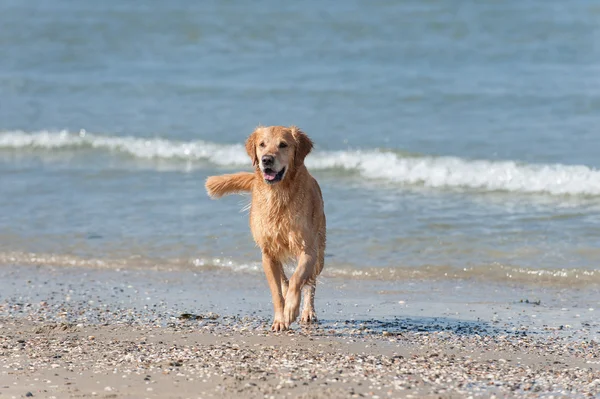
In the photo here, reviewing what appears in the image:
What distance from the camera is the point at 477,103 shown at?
15906 millimetres

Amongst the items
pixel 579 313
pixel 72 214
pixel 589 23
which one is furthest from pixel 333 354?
pixel 589 23

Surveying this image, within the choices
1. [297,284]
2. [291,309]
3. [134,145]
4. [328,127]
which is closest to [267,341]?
[291,309]

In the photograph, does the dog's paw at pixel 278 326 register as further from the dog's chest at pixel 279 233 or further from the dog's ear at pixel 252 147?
the dog's ear at pixel 252 147

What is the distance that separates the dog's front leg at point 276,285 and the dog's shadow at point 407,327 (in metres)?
0.21

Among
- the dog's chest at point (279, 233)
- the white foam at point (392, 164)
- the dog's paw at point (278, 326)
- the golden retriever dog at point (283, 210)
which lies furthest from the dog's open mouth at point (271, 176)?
the white foam at point (392, 164)

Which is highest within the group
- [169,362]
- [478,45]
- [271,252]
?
[478,45]

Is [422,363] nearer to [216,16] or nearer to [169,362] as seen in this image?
[169,362]

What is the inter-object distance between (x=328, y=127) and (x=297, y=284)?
8912 millimetres

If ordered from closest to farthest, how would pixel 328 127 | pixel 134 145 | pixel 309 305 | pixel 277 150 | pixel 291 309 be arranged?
pixel 291 309 → pixel 277 150 → pixel 309 305 → pixel 134 145 → pixel 328 127

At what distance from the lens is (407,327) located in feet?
20.9

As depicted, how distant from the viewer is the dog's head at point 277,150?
643 cm

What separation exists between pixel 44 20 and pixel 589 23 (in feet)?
41.0

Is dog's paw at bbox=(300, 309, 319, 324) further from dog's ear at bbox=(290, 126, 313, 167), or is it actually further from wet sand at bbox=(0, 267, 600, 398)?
dog's ear at bbox=(290, 126, 313, 167)

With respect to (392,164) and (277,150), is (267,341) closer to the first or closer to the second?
(277,150)
